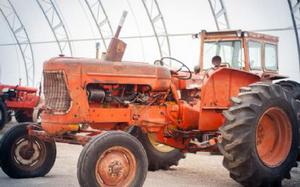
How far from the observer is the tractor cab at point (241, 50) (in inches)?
291

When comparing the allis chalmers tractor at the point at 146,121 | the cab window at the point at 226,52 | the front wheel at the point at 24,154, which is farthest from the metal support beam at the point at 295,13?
the front wheel at the point at 24,154

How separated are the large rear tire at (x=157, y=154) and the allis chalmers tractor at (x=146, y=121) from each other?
0.07ft

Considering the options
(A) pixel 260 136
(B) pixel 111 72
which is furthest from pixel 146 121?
(A) pixel 260 136

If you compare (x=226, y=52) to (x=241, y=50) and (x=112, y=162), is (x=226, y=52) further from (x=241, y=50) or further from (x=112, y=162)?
(x=112, y=162)

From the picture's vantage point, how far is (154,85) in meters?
6.02

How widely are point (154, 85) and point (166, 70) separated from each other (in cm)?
30

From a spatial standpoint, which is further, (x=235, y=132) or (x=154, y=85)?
(x=154, y=85)

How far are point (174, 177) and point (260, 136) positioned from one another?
1.43m

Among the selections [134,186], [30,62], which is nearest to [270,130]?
[134,186]

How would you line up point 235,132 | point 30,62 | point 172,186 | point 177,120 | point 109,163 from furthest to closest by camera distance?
point 30,62, point 177,120, point 172,186, point 235,132, point 109,163

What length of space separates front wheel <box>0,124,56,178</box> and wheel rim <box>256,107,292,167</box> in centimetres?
280

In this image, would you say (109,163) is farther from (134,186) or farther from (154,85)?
(154,85)

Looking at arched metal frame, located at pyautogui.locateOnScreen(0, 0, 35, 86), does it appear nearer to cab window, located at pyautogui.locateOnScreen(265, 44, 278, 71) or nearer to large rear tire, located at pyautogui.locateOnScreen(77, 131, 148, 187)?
cab window, located at pyautogui.locateOnScreen(265, 44, 278, 71)

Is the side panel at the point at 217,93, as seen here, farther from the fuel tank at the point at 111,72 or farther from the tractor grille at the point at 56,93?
the tractor grille at the point at 56,93
